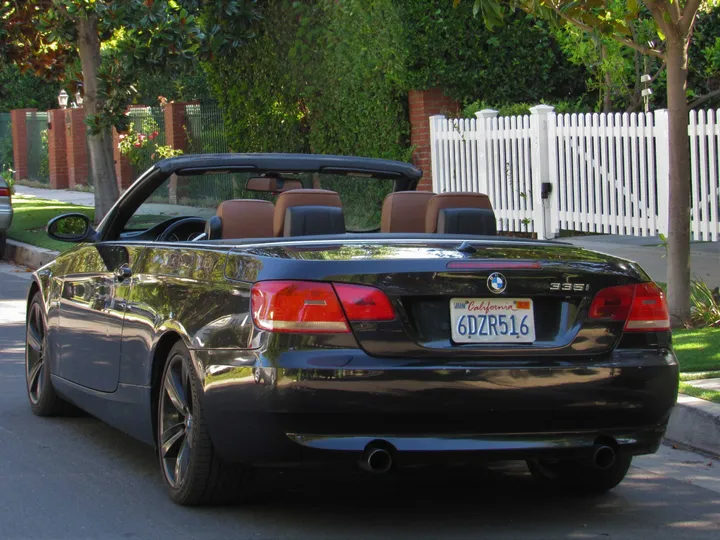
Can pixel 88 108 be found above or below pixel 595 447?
above

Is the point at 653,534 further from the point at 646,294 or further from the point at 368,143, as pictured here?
the point at 368,143

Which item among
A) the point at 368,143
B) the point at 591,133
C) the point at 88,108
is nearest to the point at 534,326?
the point at 591,133

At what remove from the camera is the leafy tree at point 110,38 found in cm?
1828

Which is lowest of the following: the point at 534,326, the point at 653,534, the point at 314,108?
the point at 653,534

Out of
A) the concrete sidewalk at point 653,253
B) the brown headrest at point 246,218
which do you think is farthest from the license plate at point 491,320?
the concrete sidewalk at point 653,253

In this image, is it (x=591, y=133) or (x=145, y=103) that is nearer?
(x=591, y=133)

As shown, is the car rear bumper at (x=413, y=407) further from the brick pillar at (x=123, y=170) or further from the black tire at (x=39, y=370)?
the brick pillar at (x=123, y=170)

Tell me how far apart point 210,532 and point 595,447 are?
5.18ft

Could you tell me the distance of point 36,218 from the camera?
79.5 ft

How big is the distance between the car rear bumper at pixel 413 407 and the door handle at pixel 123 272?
1266 millimetres

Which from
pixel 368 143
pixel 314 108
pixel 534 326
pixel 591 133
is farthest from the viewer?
pixel 314 108

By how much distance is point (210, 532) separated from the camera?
5105 millimetres

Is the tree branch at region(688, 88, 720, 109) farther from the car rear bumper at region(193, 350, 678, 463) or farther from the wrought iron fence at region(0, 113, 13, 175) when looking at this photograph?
the wrought iron fence at region(0, 113, 13, 175)

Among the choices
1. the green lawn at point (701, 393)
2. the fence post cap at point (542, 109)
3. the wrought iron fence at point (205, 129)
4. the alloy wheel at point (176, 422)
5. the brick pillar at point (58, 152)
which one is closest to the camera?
the alloy wheel at point (176, 422)
